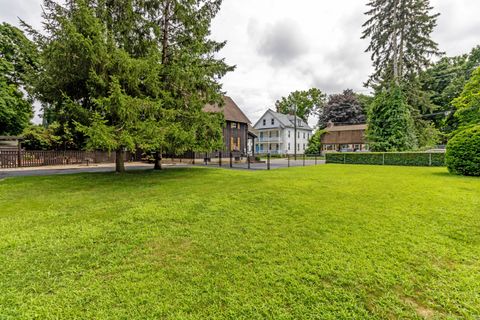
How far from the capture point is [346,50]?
22.8 metres

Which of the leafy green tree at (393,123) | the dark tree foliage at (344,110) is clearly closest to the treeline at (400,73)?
the leafy green tree at (393,123)

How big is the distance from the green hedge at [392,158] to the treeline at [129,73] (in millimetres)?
15868

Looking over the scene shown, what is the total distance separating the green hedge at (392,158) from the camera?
1795 cm

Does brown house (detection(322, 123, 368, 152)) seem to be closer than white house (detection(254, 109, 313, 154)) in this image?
Yes

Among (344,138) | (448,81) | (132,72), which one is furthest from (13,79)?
(448,81)

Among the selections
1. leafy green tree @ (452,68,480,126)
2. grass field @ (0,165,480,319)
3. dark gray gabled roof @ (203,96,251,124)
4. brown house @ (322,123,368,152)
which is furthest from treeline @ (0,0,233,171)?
brown house @ (322,123,368,152)

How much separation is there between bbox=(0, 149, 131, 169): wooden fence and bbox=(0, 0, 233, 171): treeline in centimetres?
848

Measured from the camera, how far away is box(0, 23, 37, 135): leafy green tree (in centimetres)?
2114

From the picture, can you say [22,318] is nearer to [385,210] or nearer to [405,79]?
[385,210]

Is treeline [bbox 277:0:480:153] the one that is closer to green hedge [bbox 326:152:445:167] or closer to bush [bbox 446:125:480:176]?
green hedge [bbox 326:152:445:167]

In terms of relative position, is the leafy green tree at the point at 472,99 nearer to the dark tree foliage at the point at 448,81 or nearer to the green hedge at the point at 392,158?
the green hedge at the point at 392,158

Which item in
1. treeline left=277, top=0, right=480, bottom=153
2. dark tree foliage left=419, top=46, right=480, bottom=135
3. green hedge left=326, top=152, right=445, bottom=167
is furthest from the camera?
dark tree foliage left=419, top=46, right=480, bottom=135

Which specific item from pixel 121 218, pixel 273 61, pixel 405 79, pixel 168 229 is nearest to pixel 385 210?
pixel 168 229

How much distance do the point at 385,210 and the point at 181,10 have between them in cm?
1155
